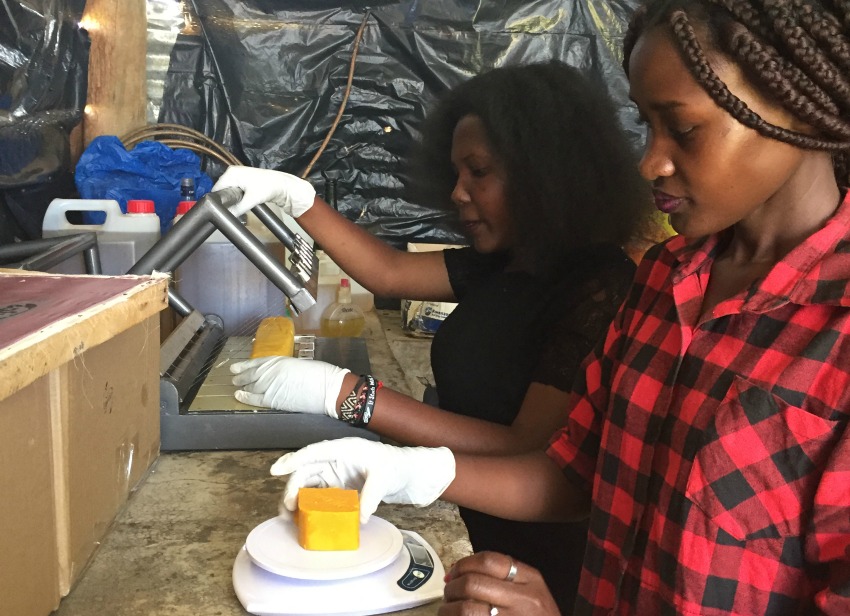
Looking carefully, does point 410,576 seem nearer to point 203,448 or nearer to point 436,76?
point 203,448

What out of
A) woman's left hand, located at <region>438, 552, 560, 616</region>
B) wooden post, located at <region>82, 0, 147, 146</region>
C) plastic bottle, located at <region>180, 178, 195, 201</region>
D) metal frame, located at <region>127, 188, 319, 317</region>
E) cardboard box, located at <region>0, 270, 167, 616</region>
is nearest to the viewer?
cardboard box, located at <region>0, 270, 167, 616</region>

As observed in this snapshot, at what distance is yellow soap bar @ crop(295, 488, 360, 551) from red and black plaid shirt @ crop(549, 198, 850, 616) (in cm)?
33

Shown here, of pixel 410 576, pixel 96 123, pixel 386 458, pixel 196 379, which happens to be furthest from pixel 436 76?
pixel 410 576

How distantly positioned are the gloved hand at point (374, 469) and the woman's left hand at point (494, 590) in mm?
190

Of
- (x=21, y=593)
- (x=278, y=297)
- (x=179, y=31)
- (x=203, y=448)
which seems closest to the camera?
(x=21, y=593)

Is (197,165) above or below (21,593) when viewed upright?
above

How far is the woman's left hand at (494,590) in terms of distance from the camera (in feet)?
2.50

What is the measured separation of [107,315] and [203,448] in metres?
0.51

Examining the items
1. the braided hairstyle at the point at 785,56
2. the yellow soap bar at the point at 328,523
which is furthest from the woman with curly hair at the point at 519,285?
the braided hairstyle at the point at 785,56

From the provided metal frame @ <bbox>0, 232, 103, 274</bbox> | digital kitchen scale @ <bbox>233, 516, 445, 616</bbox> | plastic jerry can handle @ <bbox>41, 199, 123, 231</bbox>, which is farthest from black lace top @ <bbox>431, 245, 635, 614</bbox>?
plastic jerry can handle @ <bbox>41, 199, 123, 231</bbox>

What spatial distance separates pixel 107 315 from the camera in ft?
2.58

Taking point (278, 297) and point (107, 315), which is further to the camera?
point (278, 297)

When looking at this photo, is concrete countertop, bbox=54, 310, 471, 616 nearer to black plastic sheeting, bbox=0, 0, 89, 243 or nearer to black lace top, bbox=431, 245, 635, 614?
black lace top, bbox=431, 245, 635, 614

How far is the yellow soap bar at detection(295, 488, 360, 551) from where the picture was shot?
815 mm
